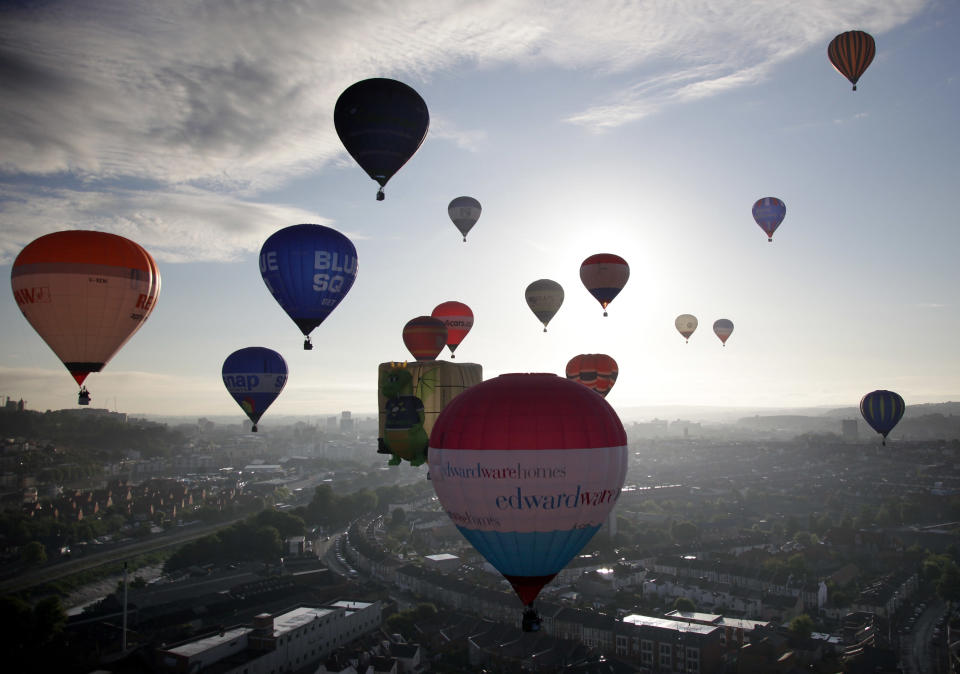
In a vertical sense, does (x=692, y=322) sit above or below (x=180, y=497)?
above

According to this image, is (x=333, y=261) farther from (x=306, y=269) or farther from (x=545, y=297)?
(x=545, y=297)

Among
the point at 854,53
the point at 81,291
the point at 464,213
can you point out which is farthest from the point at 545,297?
the point at 81,291

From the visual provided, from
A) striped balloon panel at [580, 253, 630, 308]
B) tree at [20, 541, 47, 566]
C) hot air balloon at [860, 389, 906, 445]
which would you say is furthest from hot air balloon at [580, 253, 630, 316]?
tree at [20, 541, 47, 566]

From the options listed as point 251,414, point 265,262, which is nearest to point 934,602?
point 251,414

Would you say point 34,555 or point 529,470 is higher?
point 529,470

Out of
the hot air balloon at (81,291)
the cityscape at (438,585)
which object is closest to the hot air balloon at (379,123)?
the hot air balloon at (81,291)

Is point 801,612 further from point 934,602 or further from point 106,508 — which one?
point 106,508
